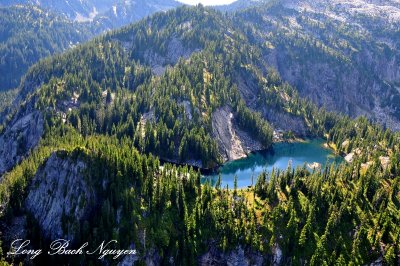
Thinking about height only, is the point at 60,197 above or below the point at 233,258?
above

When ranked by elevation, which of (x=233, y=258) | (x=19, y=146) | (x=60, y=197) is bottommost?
(x=233, y=258)

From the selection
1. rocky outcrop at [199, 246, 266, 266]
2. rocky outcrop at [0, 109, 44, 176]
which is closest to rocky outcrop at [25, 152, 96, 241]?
rocky outcrop at [199, 246, 266, 266]

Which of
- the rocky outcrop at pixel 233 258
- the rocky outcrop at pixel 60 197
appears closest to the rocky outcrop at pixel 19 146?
the rocky outcrop at pixel 60 197

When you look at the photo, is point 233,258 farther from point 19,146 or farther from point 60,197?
point 19,146

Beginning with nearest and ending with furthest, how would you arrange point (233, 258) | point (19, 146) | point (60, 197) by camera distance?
1. point (233, 258)
2. point (60, 197)
3. point (19, 146)

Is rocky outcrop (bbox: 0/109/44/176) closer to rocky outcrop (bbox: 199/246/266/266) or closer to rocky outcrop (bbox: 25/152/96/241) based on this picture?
rocky outcrop (bbox: 25/152/96/241)

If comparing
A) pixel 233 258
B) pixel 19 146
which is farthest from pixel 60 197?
pixel 19 146

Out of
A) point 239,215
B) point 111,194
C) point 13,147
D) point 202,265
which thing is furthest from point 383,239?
point 13,147

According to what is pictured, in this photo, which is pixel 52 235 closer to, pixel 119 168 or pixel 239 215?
pixel 119 168

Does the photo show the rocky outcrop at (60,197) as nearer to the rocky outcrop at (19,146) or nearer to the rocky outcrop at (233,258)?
the rocky outcrop at (233,258)
